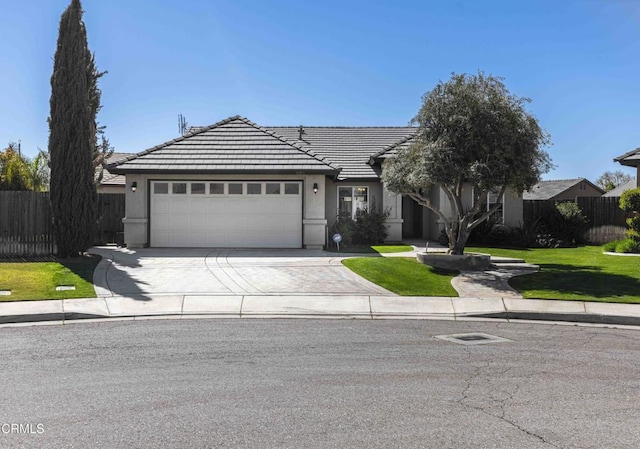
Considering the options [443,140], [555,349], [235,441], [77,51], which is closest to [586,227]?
[443,140]

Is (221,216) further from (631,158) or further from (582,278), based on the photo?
(631,158)

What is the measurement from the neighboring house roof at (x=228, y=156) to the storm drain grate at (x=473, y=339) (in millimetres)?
11254

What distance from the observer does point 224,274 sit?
13.9 meters

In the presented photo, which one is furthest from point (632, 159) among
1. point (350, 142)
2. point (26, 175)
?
point (26, 175)

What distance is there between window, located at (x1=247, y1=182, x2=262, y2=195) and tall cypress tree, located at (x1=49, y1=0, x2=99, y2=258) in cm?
562

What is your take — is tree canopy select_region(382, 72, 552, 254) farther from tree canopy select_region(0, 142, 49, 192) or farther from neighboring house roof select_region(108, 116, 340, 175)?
tree canopy select_region(0, 142, 49, 192)

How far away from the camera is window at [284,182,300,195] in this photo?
19.9m

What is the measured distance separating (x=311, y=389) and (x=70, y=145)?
13.6 metres

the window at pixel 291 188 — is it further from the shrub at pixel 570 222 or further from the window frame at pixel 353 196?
the shrub at pixel 570 222

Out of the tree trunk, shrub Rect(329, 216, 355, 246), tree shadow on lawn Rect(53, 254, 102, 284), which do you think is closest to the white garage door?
shrub Rect(329, 216, 355, 246)

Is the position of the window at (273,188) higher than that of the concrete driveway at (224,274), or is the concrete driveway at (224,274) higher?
the window at (273,188)

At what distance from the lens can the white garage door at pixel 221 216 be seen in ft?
64.3

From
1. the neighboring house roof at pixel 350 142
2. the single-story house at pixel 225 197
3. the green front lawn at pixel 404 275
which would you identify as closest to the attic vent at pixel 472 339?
the green front lawn at pixel 404 275

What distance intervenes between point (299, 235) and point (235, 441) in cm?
1559
